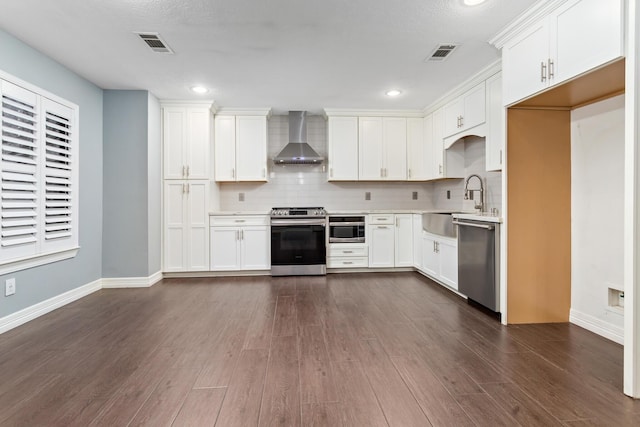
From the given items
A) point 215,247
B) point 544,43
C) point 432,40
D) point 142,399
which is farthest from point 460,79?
point 142,399

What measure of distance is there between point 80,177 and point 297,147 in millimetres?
2755

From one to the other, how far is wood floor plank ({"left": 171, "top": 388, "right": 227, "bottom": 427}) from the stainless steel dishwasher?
2.35 metres

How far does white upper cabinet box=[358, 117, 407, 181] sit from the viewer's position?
493 cm

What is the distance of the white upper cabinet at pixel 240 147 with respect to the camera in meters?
4.74

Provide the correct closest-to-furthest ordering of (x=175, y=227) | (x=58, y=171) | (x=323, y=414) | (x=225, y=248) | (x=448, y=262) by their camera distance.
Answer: (x=323, y=414), (x=58, y=171), (x=448, y=262), (x=175, y=227), (x=225, y=248)

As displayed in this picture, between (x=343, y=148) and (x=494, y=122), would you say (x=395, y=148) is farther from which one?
(x=494, y=122)

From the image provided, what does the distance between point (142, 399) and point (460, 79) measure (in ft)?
13.4

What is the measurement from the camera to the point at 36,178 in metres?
2.93

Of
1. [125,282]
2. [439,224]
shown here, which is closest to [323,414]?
[439,224]

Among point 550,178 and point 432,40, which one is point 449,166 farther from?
point 432,40

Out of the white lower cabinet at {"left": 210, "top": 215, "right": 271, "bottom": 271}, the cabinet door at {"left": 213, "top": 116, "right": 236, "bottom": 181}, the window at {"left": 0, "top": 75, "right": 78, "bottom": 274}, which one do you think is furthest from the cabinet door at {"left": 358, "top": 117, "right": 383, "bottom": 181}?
the window at {"left": 0, "top": 75, "right": 78, "bottom": 274}

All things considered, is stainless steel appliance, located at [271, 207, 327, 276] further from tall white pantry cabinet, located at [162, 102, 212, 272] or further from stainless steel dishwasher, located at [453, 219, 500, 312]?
stainless steel dishwasher, located at [453, 219, 500, 312]

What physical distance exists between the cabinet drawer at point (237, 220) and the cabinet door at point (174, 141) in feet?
2.42

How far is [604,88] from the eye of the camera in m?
2.25
